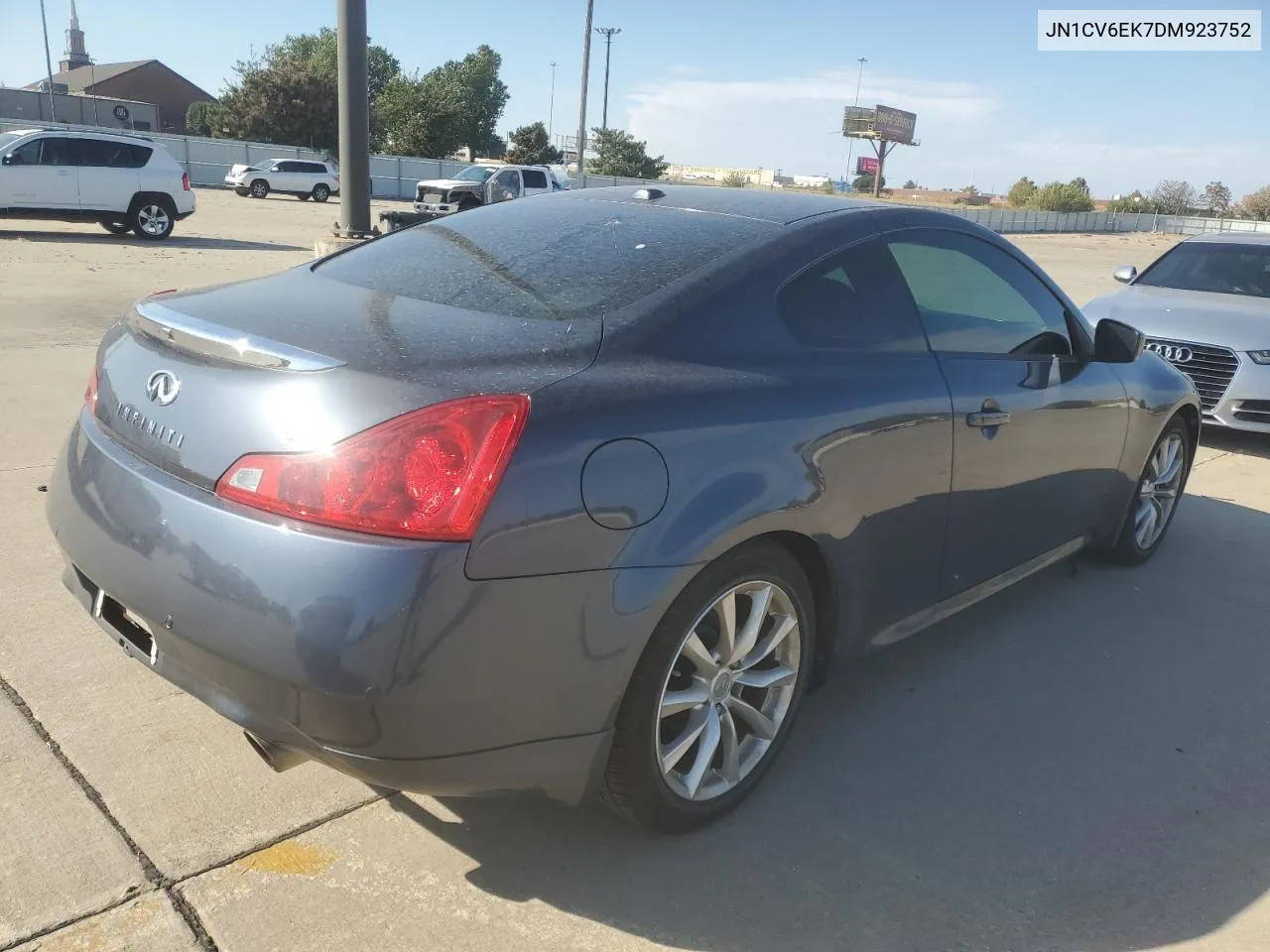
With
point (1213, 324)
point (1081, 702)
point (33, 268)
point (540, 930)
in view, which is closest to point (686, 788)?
point (540, 930)

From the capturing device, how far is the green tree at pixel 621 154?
67062 mm

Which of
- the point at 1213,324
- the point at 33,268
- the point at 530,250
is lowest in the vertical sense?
the point at 33,268

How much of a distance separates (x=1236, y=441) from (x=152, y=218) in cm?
1656

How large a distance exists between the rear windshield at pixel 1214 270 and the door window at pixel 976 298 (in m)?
5.54

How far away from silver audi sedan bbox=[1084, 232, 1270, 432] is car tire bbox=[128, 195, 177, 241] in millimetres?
15293

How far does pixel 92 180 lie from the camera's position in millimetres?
16922

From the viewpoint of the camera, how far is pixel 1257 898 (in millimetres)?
2553

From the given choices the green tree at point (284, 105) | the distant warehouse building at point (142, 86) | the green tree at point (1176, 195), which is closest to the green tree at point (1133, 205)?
the green tree at point (1176, 195)

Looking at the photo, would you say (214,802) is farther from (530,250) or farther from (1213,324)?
(1213,324)

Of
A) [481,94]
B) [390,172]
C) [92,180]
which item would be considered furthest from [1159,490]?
[481,94]

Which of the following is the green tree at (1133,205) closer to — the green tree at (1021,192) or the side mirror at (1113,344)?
the green tree at (1021,192)

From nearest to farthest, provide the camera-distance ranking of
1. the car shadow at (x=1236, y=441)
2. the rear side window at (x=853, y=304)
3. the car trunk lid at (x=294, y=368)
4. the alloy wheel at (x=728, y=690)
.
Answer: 1. the car trunk lid at (x=294, y=368)
2. the alloy wheel at (x=728, y=690)
3. the rear side window at (x=853, y=304)
4. the car shadow at (x=1236, y=441)

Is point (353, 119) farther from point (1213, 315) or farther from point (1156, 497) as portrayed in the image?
point (1156, 497)

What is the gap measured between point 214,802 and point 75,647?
1.03 meters
